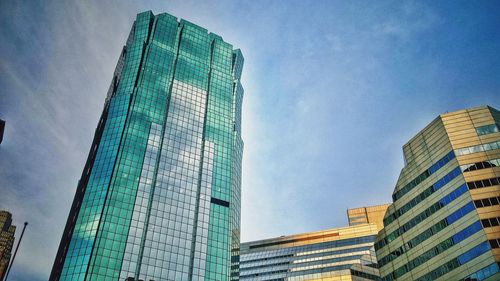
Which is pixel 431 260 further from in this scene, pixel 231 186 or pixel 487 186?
pixel 231 186

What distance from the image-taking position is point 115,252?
307 ft

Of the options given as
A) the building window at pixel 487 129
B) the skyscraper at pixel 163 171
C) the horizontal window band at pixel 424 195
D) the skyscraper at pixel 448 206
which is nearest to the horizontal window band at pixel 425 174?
the skyscraper at pixel 448 206

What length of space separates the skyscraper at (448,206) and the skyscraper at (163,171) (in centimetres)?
4441

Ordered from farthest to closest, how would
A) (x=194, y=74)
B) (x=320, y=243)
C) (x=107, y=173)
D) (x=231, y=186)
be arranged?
(x=320, y=243), (x=194, y=74), (x=231, y=186), (x=107, y=173)

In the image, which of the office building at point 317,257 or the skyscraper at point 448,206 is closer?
the skyscraper at point 448,206

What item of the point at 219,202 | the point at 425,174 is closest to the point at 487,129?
the point at 425,174

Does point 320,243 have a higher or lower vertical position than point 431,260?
higher

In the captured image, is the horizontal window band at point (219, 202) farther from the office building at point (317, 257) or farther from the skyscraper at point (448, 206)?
the office building at point (317, 257)

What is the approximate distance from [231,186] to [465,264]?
2649 inches

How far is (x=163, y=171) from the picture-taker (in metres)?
112

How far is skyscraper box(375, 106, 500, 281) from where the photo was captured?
69812 millimetres

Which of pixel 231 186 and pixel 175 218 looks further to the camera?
pixel 231 186

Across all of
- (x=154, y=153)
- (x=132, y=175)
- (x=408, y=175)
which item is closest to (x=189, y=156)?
(x=154, y=153)

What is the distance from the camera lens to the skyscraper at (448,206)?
229ft
